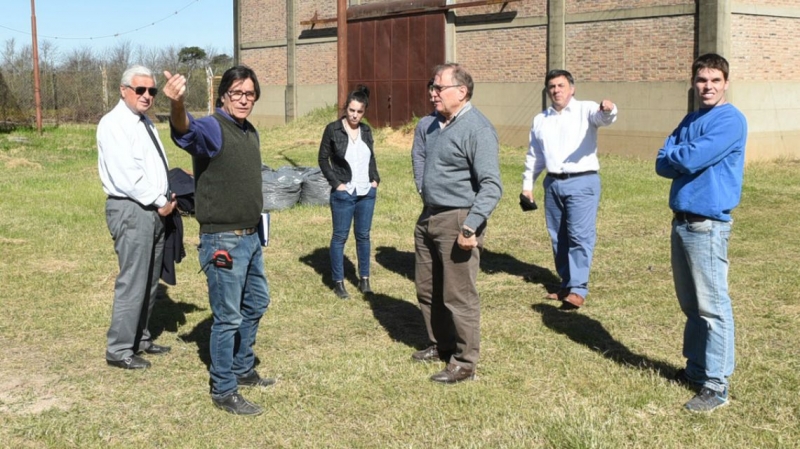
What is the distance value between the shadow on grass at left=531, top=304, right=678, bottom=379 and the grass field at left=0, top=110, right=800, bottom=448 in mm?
25

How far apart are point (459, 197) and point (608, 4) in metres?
16.5

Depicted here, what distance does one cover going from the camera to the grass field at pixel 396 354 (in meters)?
4.78

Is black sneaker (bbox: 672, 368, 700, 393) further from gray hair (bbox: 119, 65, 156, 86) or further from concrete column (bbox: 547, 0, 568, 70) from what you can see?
concrete column (bbox: 547, 0, 568, 70)

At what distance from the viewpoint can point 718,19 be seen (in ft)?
59.5

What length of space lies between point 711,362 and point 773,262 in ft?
15.5

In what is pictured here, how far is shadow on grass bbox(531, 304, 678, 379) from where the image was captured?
588 centimetres

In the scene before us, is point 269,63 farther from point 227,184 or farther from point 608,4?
point 227,184

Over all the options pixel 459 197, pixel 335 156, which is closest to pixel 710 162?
pixel 459 197

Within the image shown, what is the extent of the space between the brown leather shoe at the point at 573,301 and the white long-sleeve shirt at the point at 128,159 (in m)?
3.51

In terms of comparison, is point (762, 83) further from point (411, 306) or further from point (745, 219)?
point (411, 306)

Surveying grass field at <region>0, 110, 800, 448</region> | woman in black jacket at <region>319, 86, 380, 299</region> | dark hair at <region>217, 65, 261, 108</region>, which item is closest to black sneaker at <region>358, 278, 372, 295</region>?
woman in black jacket at <region>319, 86, 380, 299</region>

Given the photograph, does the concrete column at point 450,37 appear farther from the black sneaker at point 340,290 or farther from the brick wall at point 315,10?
the black sneaker at point 340,290

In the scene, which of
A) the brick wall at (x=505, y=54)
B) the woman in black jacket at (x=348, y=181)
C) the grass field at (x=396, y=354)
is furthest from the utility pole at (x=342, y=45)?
the woman in black jacket at (x=348, y=181)

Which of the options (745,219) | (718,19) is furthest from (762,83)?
(745,219)
